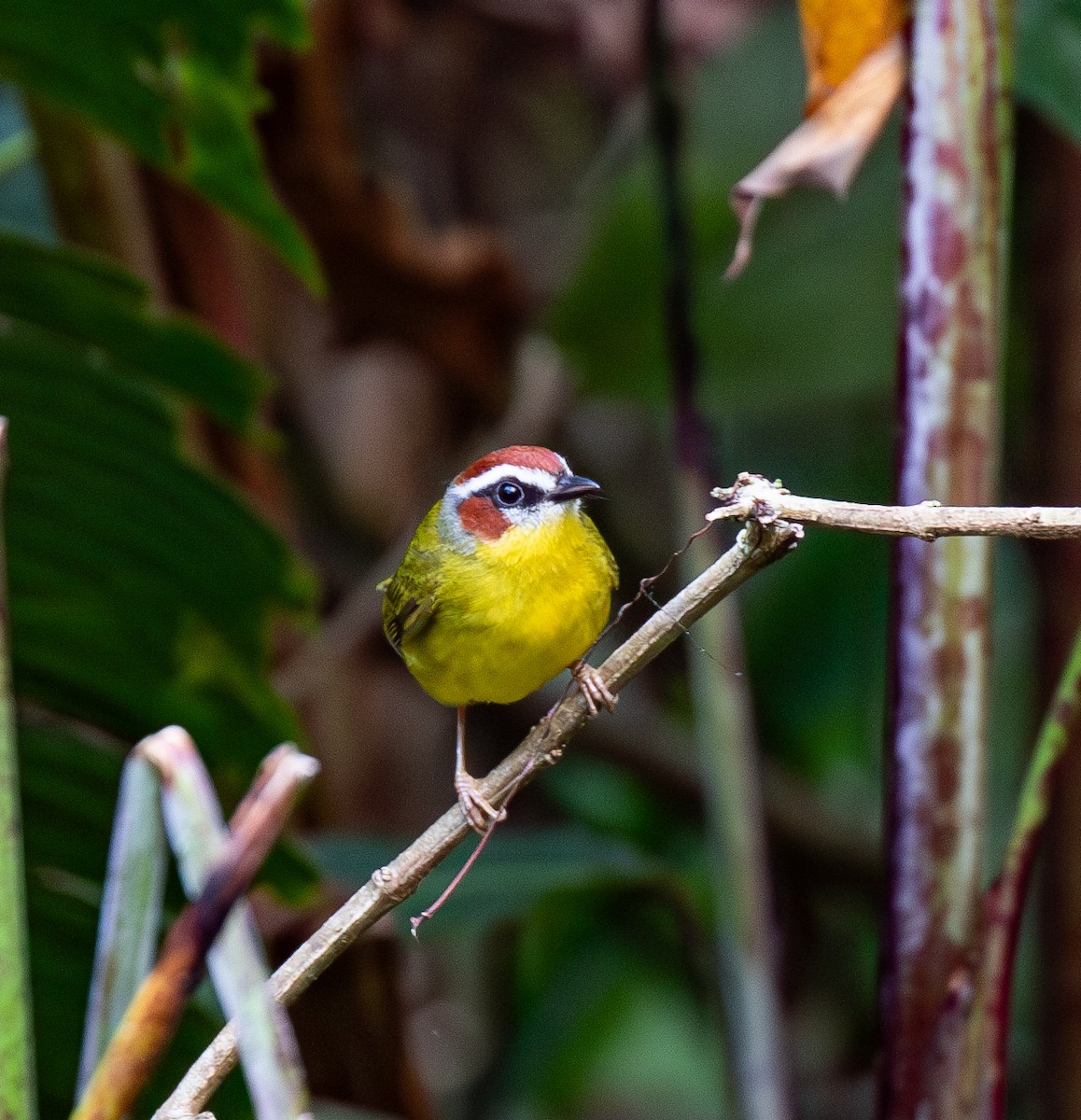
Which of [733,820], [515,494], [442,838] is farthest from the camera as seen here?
[733,820]

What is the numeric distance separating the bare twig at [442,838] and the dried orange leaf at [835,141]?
1.51ft

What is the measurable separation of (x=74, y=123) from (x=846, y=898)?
2.49m

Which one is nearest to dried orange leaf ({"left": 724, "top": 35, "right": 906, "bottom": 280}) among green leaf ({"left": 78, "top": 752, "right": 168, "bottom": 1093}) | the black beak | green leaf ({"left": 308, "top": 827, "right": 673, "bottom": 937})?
the black beak

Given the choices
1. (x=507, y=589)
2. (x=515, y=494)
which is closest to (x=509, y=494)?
(x=515, y=494)

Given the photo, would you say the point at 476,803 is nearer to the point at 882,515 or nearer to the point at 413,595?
the point at 413,595

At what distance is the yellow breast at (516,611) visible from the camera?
1673mm

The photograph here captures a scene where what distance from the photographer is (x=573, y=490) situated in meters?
1.66

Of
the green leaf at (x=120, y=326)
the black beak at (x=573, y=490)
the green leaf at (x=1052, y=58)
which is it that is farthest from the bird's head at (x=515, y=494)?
the green leaf at (x=1052, y=58)

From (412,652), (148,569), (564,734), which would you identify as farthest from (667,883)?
(564,734)

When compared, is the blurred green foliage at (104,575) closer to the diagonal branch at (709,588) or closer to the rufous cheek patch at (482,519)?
the rufous cheek patch at (482,519)

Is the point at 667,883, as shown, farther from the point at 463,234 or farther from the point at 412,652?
the point at 463,234

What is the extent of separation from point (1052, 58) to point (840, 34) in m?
0.76

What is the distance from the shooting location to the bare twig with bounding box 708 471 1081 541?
2.73ft

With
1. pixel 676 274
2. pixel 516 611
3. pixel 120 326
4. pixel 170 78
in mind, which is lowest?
pixel 516 611
